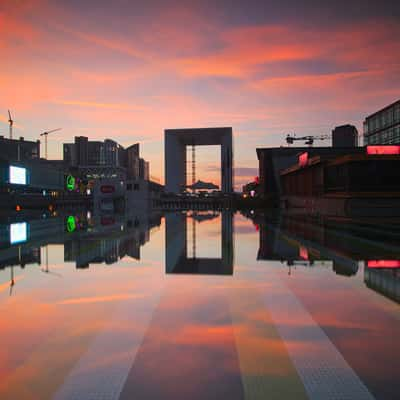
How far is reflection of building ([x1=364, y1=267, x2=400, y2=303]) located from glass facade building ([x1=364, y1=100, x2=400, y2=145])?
11717 centimetres

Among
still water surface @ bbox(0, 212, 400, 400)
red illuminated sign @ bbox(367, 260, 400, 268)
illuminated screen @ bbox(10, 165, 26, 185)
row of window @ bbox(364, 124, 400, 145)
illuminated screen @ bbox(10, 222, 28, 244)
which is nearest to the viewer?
still water surface @ bbox(0, 212, 400, 400)

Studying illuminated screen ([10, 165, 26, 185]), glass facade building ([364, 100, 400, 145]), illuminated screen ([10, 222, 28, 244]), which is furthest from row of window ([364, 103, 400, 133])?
illuminated screen ([10, 222, 28, 244])

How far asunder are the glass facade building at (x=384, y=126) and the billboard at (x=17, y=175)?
110748 millimetres

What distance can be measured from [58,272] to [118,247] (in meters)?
6.32

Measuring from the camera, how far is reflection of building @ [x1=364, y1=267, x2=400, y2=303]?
9.36m

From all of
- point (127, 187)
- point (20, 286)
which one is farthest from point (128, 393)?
point (127, 187)

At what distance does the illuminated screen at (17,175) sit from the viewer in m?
97.6

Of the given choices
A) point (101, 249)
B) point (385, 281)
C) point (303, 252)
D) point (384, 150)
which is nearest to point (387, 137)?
point (384, 150)

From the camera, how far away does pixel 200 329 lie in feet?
21.9

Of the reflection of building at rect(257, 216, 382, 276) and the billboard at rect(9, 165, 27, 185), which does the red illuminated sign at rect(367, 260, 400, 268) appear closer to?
the reflection of building at rect(257, 216, 382, 276)

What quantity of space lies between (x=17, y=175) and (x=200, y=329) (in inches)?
4210

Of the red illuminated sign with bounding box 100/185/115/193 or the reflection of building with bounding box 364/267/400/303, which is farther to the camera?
the red illuminated sign with bounding box 100/185/115/193

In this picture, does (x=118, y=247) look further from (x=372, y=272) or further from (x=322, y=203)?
(x=322, y=203)

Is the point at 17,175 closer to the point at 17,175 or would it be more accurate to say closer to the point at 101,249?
the point at 17,175
